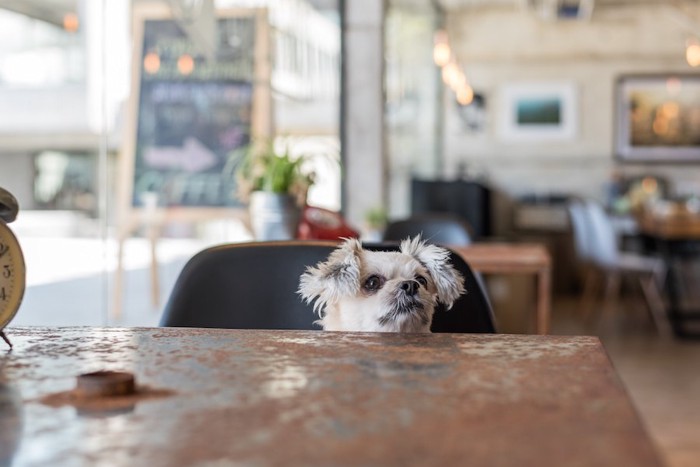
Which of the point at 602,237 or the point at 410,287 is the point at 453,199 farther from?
the point at 410,287

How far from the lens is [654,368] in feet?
18.2

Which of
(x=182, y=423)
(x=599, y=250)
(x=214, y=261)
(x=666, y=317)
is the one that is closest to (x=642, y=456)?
(x=182, y=423)

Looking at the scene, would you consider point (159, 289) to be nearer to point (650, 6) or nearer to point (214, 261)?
point (214, 261)

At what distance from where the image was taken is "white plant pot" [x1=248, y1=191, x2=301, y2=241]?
3.29 metres

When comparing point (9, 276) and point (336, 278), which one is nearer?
point (9, 276)

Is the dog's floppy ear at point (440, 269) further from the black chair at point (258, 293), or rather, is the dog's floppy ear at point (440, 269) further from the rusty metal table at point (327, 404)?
the rusty metal table at point (327, 404)

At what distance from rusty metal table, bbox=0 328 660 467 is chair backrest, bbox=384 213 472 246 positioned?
2.62 metres

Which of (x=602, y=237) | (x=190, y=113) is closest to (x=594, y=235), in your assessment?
(x=602, y=237)

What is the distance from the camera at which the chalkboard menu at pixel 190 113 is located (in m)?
3.24

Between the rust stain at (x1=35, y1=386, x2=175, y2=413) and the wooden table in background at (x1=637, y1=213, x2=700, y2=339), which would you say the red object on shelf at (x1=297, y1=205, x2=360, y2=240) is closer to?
the rust stain at (x1=35, y1=386, x2=175, y2=413)

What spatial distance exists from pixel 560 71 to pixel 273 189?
302 inches

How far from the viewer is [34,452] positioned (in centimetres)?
62

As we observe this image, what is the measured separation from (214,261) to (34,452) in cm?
108

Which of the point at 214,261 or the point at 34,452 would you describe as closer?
the point at 34,452
